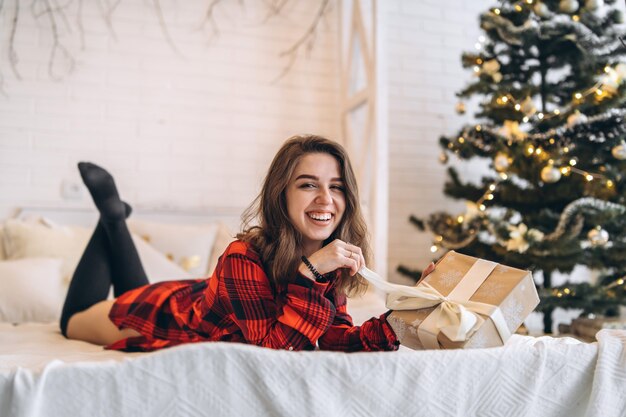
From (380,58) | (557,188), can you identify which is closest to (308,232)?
(557,188)

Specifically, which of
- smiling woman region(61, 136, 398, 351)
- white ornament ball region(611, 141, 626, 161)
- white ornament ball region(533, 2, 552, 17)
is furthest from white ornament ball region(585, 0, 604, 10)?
smiling woman region(61, 136, 398, 351)

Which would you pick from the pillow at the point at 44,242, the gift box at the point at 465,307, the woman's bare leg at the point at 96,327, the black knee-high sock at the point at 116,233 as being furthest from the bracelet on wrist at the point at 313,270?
the pillow at the point at 44,242

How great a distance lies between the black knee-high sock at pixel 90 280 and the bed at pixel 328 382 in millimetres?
767

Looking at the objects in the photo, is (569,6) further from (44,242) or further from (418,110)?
(44,242)

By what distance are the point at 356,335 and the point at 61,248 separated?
1584mm

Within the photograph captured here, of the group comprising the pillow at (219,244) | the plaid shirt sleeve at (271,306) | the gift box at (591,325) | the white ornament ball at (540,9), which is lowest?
the gift box at (591,325)

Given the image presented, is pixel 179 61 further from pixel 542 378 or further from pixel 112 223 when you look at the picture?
pixel 542 378

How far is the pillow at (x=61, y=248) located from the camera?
7.56 feet

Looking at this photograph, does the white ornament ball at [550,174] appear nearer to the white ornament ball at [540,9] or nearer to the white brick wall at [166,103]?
the white ornament ball at [540,9]

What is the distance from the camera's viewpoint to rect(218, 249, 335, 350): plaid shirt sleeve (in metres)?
1.10

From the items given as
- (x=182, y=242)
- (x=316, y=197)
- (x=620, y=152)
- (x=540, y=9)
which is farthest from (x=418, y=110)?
(x=316, y=197)

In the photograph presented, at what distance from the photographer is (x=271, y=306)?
1177mm

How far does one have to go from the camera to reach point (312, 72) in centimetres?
317

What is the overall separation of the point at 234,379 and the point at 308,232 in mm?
447
